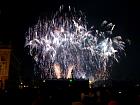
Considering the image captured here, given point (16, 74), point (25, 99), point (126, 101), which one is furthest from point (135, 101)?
point (16, 74)

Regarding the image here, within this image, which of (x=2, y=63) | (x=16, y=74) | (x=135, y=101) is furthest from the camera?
(x=16, y=74)

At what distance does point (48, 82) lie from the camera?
2316cm

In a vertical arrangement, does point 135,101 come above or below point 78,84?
below

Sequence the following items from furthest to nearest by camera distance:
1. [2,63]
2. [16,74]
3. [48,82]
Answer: [16,74], [2,63], [48,82]

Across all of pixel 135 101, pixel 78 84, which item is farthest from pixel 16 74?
pixel 135 101

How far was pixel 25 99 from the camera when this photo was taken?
18.1 m

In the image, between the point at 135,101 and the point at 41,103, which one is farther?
the point at 135,101

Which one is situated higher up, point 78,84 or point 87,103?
point 78,84

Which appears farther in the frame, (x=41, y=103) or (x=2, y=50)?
(x=2, y=50)

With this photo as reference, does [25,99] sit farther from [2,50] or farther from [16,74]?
[16,74]

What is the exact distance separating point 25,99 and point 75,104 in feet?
13.0

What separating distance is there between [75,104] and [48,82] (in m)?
8.10

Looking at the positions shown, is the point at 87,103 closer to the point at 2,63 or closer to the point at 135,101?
the point at 135,101

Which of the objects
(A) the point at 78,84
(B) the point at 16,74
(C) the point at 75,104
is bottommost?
(C) the point at 75,104
